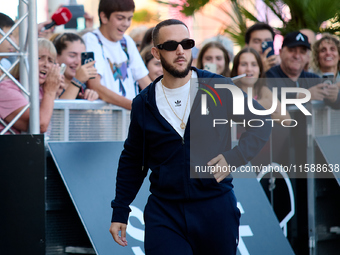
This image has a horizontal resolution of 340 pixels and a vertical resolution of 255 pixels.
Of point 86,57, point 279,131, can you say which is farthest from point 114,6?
point 279,131

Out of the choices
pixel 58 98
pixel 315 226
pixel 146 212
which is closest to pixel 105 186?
pixel 58 98

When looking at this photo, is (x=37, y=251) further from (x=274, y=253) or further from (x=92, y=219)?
(x=274, y=253)

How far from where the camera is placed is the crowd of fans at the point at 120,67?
5035mm

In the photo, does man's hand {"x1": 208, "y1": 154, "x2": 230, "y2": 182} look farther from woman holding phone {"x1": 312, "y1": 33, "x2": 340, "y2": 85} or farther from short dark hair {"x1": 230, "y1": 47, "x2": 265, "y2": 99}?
woman holding phone {"x1": 312, "y1": 33, "x2": 340, "y2": 85}

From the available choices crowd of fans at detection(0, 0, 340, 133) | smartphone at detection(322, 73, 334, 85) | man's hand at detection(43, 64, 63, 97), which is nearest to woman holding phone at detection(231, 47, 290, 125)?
crowd of fans at detection(0, 0, 340, 133)

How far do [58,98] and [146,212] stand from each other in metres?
2.34

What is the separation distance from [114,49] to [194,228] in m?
3.01

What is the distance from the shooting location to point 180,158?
3379mm

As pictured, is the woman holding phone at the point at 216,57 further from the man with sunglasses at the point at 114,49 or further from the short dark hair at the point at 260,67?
the man with sunglasses at the point at 114,49

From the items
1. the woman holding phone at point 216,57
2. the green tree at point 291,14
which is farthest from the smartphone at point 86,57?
the green tree at point 291,14

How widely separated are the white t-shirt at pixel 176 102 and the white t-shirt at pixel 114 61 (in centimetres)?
220

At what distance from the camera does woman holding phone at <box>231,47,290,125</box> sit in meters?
5.96

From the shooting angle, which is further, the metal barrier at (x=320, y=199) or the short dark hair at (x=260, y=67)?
the short dark hair at (x=260, y=67)

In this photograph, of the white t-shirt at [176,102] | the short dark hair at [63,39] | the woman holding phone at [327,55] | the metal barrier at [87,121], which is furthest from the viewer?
the woman holding phone at [327,55]
